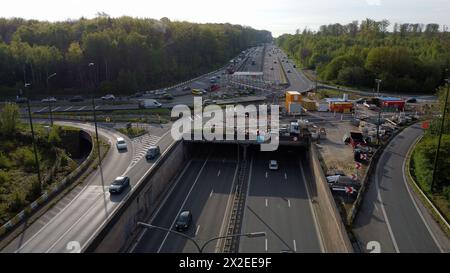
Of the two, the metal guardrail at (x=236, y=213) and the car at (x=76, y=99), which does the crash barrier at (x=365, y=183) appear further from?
the car at (x=76, y=99)

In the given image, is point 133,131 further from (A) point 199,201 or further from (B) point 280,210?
(B) point 280,210

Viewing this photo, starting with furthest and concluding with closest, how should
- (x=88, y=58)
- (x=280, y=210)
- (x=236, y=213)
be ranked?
(x=88, y=58) → (x=280, y=210) → (x=236, y=213)

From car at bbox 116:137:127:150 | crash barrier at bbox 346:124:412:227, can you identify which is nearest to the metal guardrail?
crash barrier at bbox 346:124:412:227

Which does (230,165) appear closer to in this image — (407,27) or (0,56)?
(0,56)

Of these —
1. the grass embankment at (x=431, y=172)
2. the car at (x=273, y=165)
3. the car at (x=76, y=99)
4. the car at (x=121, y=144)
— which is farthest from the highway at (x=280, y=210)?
the car at (x=76, y=99)

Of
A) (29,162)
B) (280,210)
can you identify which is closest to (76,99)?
(29,162)
